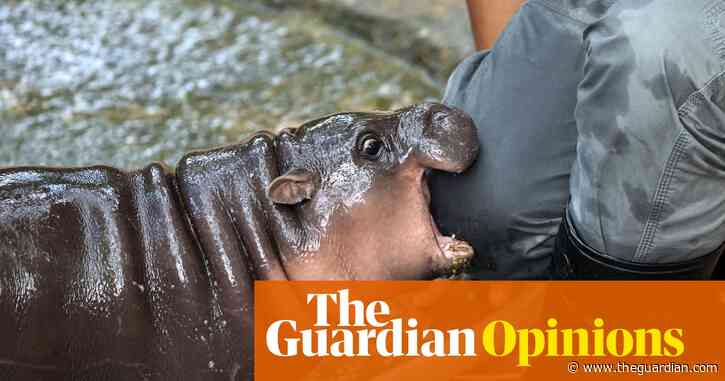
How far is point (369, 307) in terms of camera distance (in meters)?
2.01

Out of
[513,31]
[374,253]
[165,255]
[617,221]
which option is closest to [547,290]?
[617,221]

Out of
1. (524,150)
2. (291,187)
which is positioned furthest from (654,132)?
(291,187)

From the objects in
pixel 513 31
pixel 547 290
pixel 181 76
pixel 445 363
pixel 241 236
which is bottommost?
pixel 445 363

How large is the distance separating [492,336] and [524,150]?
1.44ft

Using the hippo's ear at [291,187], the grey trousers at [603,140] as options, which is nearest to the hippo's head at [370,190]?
the hippo's ear at [291,187]

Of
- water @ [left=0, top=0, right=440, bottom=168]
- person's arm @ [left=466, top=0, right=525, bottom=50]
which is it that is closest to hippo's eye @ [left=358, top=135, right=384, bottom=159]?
person's arm @ [left=466, top=0, right=525, bottom=50]

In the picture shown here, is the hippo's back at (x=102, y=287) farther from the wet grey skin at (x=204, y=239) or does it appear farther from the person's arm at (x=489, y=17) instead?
the person's arm at (x=489, y=17)

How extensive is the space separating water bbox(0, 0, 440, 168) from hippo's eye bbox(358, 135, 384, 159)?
1.45 meters

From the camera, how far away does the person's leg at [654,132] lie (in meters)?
1.87

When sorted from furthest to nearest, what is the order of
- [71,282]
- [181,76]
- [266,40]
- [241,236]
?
[266,40], [181,76], [241,236], [71,282]

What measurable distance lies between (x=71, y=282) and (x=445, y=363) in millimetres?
742

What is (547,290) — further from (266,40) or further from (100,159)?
(266,40)

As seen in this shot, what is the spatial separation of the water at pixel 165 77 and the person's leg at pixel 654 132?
1.79 metres

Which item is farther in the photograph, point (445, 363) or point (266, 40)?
point (266, 40)
